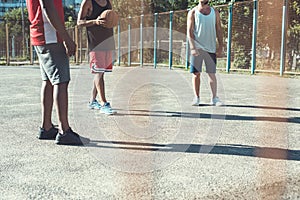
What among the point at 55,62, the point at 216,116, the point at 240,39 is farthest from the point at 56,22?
the point at 240,39

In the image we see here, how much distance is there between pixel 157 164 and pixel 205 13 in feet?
10.4

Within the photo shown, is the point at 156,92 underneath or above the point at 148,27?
underneath

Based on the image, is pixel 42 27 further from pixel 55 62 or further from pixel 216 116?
pixel 216 116

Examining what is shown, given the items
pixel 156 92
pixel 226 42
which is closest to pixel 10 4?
pixel 226 42

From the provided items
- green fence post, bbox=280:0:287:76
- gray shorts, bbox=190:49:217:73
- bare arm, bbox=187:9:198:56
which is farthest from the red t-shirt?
green fence post, bbox=280:0:287:76

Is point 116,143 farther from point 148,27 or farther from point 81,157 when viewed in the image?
point 148,27

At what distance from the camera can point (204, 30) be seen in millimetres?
5539

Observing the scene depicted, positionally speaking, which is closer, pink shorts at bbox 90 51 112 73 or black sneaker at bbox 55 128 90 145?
black sneaker at bbox 55 128 90 145

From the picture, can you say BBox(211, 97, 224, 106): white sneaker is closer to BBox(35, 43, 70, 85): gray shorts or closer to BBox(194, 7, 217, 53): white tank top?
BBox(194, 7, 217, 53): white tank top

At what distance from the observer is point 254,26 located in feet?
43.6

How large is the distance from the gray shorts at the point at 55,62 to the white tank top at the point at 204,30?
8.19 ft

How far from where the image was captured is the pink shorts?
5.02 metres

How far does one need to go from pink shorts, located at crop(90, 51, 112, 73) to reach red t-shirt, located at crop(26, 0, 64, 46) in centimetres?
146

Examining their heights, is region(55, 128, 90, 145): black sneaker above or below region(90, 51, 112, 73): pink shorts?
below
